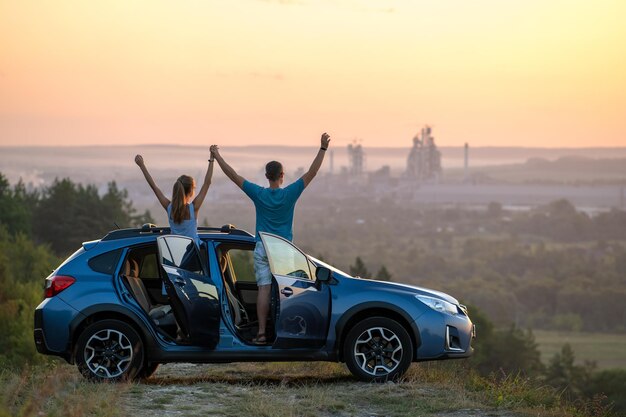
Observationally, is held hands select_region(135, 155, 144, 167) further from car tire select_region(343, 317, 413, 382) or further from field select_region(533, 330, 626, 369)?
field select_region(533, 330, 626, 369)

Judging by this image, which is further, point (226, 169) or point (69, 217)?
point (69, 217)

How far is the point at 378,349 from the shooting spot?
12398 millimetres

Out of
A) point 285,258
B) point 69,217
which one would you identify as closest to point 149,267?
point 285,258

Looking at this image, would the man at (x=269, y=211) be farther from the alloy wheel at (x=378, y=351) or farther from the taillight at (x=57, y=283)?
the taillight at (x=57, y=283)

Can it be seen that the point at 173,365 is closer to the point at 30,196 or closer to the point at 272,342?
the point at 272,342

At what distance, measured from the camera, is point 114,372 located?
12320 mm

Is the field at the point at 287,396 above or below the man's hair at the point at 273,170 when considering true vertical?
below

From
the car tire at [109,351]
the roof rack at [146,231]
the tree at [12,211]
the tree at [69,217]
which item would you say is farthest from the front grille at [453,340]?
the tree at [69,217]

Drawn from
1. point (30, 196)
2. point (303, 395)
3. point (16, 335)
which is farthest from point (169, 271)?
point (30, 196)

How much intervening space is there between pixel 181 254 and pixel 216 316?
24.8 inches

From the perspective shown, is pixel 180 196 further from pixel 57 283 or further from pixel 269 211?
pixel 57 283

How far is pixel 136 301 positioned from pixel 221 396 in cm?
127

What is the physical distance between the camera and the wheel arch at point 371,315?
12266 millimetres

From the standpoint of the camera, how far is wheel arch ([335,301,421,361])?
12.3 metres
